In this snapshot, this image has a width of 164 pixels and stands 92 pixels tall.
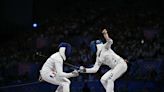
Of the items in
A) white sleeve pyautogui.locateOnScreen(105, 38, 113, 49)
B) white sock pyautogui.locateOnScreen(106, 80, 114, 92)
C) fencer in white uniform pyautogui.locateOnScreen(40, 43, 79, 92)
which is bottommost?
white sock pyautogui.locateOnScreen(106, 80, 114, 92)

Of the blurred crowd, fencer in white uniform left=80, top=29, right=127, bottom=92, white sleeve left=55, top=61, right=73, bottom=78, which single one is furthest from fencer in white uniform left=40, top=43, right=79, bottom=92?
the blurred crowd

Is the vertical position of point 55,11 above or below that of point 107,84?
above

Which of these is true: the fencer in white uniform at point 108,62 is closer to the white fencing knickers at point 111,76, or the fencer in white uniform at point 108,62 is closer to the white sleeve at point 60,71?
the white fencing knickers at point 111,76

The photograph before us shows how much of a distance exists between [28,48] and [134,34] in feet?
15.1

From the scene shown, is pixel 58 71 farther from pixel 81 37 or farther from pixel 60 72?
pixel 81 37

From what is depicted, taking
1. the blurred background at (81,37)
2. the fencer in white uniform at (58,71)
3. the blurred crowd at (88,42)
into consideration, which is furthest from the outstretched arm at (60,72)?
the blurred crowd at (88,42)

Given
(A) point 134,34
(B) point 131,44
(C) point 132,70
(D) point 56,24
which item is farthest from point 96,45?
(D) point 56,24

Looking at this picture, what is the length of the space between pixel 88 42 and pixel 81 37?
0.62 m

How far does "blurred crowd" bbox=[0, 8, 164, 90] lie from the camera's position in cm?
1570

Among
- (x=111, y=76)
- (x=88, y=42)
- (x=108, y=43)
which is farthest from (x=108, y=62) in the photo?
(x=88, y=42)

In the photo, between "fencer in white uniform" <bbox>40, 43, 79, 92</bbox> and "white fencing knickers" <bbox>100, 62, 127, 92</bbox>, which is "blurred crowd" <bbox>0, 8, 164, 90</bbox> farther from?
"fencer in white uniform" <bbox>40, 43, 79, 92</bbox>

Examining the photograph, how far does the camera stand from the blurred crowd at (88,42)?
15695mm

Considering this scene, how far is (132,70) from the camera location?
605 inches

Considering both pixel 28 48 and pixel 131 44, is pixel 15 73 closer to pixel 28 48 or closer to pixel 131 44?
pixel 28 48
